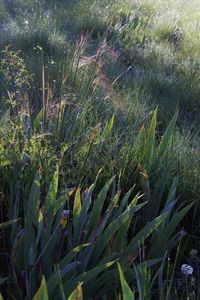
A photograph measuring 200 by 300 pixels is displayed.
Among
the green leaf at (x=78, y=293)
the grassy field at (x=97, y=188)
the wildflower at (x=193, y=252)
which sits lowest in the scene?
the wildflower at (x=193, y=252)

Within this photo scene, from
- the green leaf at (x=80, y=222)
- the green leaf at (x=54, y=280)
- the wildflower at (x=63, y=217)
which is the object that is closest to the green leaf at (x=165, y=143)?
the green leaf at (x=80, y=222)

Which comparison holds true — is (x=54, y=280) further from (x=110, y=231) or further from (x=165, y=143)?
(x=165, y=143)

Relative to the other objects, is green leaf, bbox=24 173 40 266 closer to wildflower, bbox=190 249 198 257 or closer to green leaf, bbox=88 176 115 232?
green leaf, bbox=88 176 115 232

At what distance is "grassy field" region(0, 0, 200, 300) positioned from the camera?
163cm

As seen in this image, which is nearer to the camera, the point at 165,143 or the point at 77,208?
the point at 77,208

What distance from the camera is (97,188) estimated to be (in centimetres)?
219

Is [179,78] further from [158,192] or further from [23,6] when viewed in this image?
[23,6]

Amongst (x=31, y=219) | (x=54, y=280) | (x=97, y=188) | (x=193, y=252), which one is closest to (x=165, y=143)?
(x=97, y=188)

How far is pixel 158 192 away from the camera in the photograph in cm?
205

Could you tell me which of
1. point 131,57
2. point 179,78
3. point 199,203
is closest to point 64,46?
point 131,57

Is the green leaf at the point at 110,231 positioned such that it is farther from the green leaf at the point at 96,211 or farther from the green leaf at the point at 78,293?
the green leaf at the point at 78,293

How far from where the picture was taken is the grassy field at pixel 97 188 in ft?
5.36

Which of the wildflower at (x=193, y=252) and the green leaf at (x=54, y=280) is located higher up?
the green leaf at (x=54, y=280)

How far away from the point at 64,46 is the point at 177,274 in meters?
2.51
